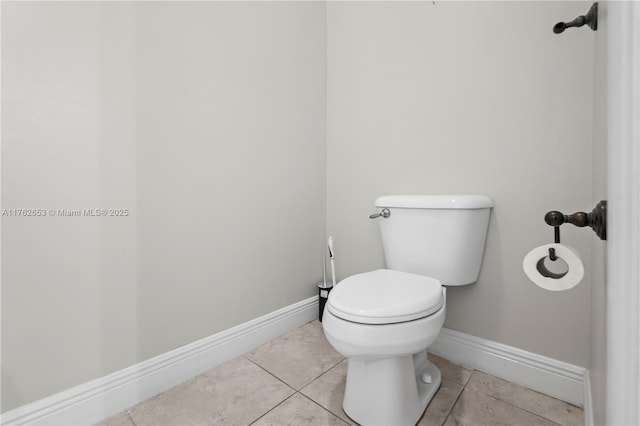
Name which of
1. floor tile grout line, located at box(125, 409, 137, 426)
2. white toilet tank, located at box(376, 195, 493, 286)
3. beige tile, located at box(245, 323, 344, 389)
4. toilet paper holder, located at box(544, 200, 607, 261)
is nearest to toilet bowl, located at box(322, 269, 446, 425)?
white toilet tank, located at box(376, 195, 493, 286)

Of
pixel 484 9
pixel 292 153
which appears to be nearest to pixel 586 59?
pixel 484 9

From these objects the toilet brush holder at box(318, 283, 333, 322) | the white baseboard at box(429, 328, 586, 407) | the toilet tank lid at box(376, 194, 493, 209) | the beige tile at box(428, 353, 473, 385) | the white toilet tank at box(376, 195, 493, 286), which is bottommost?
the beige tile at box(428, 353, 473, 385)

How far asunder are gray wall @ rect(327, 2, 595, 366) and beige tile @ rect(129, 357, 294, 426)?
0.75 metres

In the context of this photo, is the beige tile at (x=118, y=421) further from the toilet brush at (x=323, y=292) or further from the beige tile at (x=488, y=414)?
the beige tile at (x=488, y=414)

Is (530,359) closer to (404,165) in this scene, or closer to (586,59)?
(404,165)

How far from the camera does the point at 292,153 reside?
5.11 ft

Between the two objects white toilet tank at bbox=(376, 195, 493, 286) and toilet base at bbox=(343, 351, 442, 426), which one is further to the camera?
white toilet tank at bbox=(376, 195, 493, 286)

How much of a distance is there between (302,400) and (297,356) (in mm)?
282

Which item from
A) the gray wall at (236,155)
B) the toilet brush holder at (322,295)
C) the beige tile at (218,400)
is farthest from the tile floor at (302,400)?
the toilet brush holder at (322,295)

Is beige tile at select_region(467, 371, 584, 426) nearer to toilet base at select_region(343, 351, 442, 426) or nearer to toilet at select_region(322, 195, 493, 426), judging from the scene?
toilet at select_region(322, 195, 493, 426)

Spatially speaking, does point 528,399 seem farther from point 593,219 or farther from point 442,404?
point 593,219

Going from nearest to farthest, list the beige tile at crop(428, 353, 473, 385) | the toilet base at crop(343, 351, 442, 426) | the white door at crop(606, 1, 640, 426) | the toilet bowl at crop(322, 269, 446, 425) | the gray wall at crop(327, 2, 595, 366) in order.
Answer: the white door at crop(606, 1, 640, 426)
the toilet bowl at crop(322, 269, 446, 425)
the toilet base at crop(343, 351, 442, 426)
the gray wall at crop(327, 2, 595, 366)
the beige tile at crop(428, 353, 473, 385)

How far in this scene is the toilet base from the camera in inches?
35.3

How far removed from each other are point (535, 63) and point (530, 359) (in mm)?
1074
